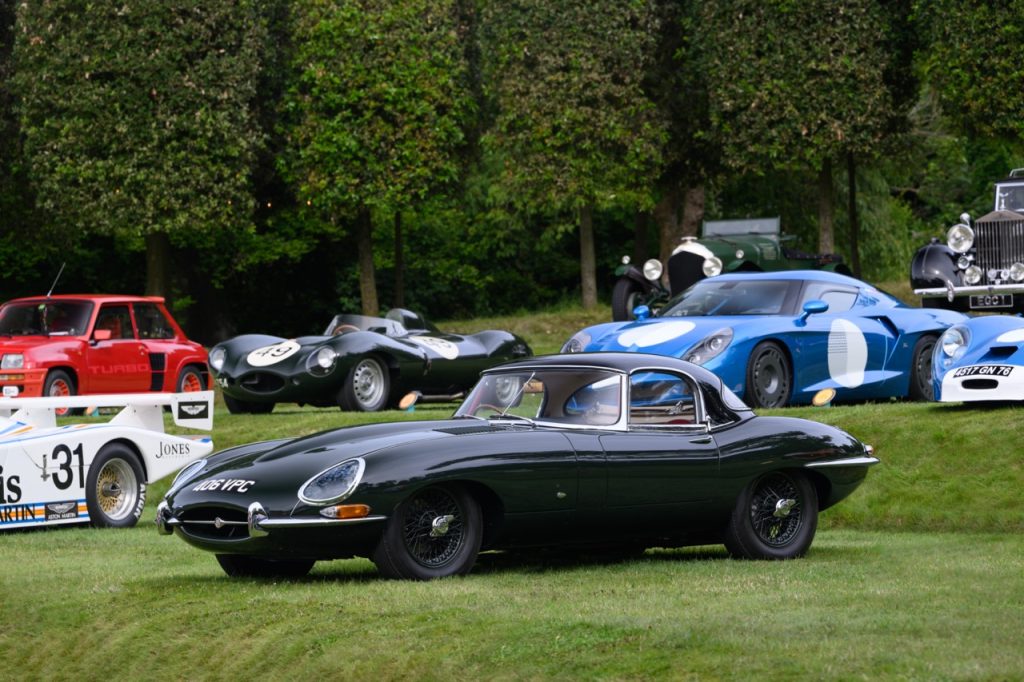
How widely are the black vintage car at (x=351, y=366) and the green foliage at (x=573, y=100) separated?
39.4ft

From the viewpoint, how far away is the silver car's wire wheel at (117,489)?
41.7ft

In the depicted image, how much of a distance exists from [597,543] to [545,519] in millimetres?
587

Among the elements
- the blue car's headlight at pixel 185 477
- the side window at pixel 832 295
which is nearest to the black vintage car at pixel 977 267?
the side window at pixel 832 295

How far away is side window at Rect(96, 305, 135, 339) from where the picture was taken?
21.3 meters

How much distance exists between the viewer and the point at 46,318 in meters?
21.0

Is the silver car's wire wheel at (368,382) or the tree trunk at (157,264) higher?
the tree trunk at (157,264)

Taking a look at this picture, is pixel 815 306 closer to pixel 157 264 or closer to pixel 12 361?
pixel 12 361

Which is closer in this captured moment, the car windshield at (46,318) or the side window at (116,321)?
the car windshield at (46,318)

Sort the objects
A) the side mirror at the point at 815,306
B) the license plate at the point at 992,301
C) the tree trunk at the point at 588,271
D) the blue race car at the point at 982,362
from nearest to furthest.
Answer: the blue race car at the point at 982,362, the side mirror at the point at 815,306, the license plate at the point at 992,301, the tree trunk at the point at 588,271

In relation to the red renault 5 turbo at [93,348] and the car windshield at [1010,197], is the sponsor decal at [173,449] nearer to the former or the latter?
the red renault 5 turbo at [93,348]

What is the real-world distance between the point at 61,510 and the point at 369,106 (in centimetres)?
1951

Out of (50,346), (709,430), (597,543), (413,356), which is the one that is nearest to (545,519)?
(597,543)

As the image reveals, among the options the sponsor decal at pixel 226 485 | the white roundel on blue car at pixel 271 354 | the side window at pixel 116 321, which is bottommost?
the sponsor decal at pixel 226 485

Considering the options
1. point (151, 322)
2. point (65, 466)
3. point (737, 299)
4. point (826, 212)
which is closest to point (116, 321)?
point (151, 322)
